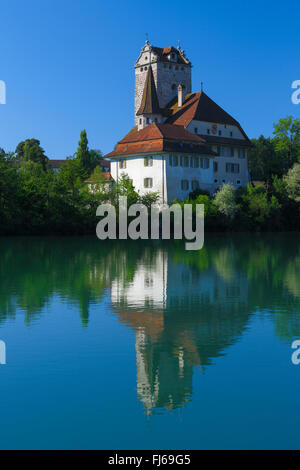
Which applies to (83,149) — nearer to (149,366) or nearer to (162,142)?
(162,142)

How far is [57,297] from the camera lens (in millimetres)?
21219

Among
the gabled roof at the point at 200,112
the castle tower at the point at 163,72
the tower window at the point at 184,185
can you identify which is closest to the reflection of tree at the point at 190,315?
the tower window at the point at 184,185

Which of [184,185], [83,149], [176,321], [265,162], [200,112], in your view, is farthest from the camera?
[83,149]

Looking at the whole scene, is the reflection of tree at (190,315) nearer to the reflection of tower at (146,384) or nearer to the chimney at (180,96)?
the reflection of tower at (146,384)

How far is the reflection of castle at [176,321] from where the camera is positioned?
11.0 metres

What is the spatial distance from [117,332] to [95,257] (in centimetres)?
2435

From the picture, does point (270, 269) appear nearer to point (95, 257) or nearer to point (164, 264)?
point (164, 264)

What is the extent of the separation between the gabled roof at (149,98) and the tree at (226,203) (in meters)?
19.7

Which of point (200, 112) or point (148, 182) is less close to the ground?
point (200, 112)

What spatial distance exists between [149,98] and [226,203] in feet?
75.3

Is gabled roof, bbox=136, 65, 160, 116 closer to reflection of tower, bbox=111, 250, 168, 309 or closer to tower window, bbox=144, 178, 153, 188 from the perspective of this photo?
tower window, bbox=144, 178, 153, 188

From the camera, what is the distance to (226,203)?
75.9 m

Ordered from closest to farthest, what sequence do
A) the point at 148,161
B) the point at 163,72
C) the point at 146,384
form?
the point at 146,384 → the point at 148,161 → the point at 163,72

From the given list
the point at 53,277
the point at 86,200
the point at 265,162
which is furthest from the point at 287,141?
the point at 53,277
